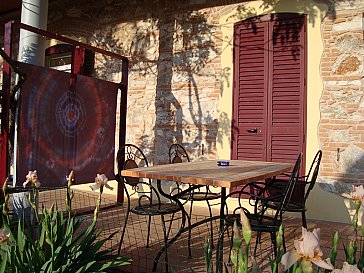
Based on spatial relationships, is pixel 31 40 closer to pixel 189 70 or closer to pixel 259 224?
pixel 189 70

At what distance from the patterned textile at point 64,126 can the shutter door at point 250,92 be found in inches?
67.8

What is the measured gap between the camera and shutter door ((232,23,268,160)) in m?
4.91

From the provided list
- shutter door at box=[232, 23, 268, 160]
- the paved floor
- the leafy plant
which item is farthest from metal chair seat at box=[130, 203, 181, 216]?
shutter door at box=[232, 23, 268, 160]

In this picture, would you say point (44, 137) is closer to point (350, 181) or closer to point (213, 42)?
point (213, 42)

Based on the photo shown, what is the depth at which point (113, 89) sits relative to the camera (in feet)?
15.1

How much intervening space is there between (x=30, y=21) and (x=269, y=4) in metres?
3.07

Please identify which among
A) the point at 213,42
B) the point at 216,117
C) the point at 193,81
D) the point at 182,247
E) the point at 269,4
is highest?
the point at 269,4

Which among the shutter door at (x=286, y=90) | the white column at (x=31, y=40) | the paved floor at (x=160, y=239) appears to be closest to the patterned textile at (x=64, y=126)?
the white column at (x=31, y=40)

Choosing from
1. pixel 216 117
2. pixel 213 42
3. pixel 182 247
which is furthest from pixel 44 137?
pixel 213 42

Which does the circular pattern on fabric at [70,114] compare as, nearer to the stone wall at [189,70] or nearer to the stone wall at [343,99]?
the stone wall at [189,70]

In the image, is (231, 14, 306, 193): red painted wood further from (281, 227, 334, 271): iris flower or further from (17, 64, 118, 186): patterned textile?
(281, 227, 334, 271): iris flower

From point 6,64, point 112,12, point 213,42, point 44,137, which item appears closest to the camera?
point 6,64

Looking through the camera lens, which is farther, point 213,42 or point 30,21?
point 213,42

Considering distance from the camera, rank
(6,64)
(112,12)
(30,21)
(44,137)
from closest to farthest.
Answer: (6,64) → (44,137) → (30,21) → (112,12)
